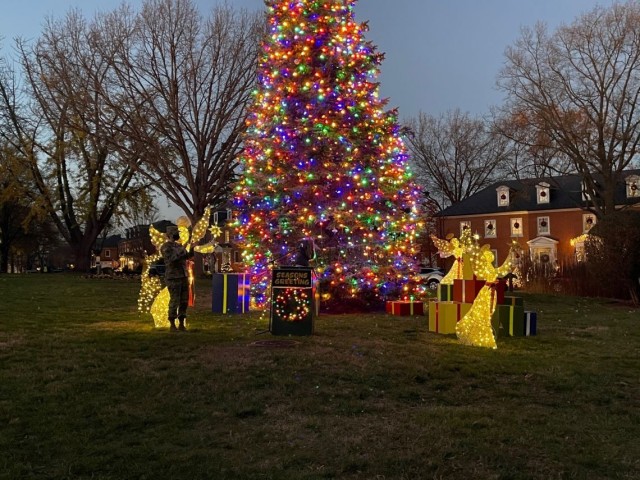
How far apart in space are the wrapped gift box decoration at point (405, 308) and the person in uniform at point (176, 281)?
16.4 feet

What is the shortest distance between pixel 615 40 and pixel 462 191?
25.6m

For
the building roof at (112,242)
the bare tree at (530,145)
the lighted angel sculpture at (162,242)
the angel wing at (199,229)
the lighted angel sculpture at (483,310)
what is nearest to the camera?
the lighted angel sculpture at (483,310)

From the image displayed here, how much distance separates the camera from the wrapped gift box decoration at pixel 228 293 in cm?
1309

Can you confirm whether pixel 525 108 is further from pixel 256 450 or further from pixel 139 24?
pixel 256 450

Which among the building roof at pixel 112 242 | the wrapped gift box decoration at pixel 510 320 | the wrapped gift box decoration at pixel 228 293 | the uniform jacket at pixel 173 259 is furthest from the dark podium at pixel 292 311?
the building roof at pixel 112 242

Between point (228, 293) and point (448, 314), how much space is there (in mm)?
5523

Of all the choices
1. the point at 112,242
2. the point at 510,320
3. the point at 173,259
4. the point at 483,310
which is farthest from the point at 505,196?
the point at 112,242

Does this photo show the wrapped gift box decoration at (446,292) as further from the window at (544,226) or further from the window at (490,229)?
the window at (490,229)

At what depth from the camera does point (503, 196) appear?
47906 mm

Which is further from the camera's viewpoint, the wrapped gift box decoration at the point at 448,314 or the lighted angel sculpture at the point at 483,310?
the wrapped gift box decoration at the point at 448,314

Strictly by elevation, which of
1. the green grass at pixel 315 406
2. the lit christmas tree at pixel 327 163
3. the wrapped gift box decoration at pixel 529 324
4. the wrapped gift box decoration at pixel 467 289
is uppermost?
the lit christmas tree at pixel 327 163

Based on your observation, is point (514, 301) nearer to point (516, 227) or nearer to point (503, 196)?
point (516, 227)

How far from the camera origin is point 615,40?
29359 millimetres

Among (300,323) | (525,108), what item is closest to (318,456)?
(300,323)
